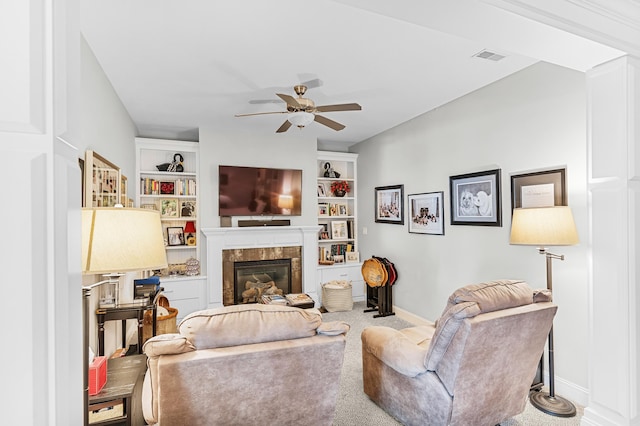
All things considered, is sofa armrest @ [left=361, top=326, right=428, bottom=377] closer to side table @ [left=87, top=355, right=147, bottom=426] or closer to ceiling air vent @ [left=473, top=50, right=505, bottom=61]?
side table @ [left=87, top=355, right=147, bottom=426]

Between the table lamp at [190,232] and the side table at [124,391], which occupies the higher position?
the table lamp at [190,232]

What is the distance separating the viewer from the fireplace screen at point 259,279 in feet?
16.2

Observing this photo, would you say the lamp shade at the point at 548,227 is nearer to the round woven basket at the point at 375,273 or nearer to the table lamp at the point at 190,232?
the round woven basket at the point at 375,273

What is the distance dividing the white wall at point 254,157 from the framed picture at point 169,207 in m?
0.49

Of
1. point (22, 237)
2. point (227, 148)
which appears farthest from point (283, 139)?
point (22, 237)

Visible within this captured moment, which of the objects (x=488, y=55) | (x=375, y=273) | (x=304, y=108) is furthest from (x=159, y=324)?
(x=488, y=55)

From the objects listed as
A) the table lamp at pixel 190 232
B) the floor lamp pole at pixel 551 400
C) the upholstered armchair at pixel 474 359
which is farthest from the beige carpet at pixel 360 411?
the table lamp at pixel 190 232

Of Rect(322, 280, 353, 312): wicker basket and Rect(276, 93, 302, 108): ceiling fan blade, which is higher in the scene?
Rect(276, 93, 302, 108): ceiling fan blade

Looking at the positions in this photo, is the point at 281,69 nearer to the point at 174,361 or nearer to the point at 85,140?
the point at 85,140

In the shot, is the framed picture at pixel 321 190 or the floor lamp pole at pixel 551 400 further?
the framed picture at pixel 321 190

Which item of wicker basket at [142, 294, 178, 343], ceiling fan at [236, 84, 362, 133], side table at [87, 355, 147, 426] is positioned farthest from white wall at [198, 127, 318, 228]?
side table at [87, 355, 147, 426]

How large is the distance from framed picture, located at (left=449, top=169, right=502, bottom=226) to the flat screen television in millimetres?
2417

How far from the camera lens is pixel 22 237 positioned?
0.59m

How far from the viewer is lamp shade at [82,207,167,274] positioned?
1.24 meters
